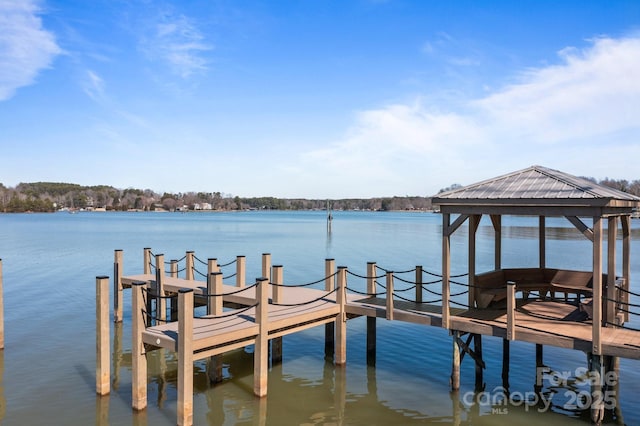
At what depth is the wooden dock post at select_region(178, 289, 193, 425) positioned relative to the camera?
8039 mm

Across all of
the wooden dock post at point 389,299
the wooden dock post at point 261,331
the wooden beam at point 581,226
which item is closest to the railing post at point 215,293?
the wooden dock post at point 261,331

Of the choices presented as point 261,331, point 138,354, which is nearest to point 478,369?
point 261,331

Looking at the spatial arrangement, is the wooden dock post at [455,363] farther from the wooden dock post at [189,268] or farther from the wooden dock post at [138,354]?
the wooden dock post at [189,268]

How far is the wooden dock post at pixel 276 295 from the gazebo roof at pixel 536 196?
13.8ft

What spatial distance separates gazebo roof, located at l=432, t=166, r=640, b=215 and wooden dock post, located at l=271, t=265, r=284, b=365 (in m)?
4.20

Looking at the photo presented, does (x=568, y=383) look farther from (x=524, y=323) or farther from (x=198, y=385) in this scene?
(x=198, y=385)

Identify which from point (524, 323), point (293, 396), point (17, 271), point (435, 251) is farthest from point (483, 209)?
point (435, 251)

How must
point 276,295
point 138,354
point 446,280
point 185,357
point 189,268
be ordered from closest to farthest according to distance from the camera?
1. point 185,357
2. point 138,354
3. point 446,280
4. point 276,295
5. point 189,268

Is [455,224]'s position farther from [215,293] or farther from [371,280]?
[215,293]

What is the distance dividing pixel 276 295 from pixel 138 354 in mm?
3771

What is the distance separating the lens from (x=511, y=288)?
9.15m

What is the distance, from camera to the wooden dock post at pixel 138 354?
8812 mm

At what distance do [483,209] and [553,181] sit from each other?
1381 millimetres

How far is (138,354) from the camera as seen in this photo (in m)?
8.79
